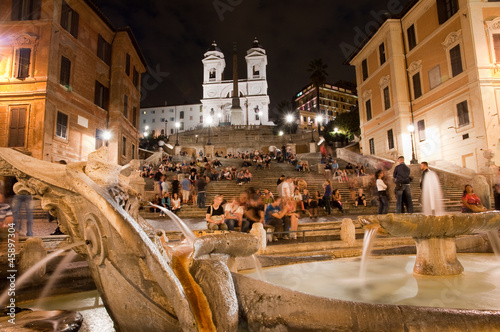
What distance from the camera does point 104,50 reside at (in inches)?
1039

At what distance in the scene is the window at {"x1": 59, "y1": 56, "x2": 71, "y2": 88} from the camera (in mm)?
20812

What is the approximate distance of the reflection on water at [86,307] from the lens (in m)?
3.04

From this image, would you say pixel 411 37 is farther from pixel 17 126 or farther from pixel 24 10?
pixel 17 126

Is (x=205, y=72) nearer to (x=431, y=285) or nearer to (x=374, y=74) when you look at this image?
(x=374, y=74)

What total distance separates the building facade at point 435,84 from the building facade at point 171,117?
66844 mm

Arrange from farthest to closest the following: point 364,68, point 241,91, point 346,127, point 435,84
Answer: point 241,91 → point 346,127 → point 364,68 → point 435,84

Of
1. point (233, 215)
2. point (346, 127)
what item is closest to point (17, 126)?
point (233, 215)

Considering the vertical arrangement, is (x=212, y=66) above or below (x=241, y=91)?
above

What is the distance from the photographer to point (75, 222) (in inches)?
99.1

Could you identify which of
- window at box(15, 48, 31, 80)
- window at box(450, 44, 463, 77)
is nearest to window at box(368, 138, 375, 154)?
window at box(450, 44, 463, 77)

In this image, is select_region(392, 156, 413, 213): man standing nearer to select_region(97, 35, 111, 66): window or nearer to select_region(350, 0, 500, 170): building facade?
select_region(350, 0, 500, 170): building facade

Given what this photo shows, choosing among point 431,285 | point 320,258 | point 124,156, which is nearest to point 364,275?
point 431,285

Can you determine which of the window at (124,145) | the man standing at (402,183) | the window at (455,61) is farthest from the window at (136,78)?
the man standing at (402,183)

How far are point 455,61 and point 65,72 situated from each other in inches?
1087
